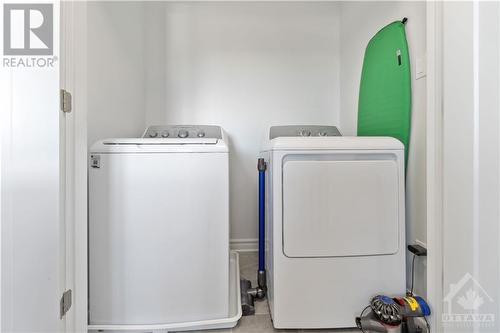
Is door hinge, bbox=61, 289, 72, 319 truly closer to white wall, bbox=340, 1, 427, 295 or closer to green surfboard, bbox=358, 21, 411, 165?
white wall, bbox=340, 1, 427, 295

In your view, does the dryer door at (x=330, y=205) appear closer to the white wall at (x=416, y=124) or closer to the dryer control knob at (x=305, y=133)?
the white wall at (x=416, y=124)

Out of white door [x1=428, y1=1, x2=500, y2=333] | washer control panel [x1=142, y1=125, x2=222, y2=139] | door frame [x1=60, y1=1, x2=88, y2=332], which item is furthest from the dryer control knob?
door frame [x1=60, y1=1, x2=88, y2=332]

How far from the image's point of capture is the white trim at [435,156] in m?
0.85

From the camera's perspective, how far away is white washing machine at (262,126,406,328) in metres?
1.18

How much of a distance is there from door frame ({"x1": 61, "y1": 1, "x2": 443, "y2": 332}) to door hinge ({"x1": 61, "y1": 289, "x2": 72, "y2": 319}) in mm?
28

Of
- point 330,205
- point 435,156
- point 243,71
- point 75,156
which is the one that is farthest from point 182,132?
point 435,156

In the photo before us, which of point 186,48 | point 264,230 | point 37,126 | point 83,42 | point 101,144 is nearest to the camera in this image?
point 37,126

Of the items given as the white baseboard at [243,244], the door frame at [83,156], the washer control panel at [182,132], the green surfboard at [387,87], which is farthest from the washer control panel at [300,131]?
the door frame at [83,156]

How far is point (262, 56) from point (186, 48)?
0.73 m

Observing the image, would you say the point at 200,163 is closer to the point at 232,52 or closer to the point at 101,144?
the point at 101,144

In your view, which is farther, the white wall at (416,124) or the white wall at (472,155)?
the white wall at (416,124)

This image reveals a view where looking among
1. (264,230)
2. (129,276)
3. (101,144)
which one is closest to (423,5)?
(264,230)

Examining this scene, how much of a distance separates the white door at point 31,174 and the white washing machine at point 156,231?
0.84 feet

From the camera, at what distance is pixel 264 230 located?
1.51m
